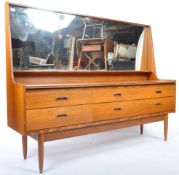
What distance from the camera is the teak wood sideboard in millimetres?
2121

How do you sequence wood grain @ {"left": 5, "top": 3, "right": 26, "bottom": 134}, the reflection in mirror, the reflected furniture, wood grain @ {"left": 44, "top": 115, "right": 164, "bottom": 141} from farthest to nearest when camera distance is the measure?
the reflected furniture
the reflection in mirror
wood grain @ {"left": 44, "top": 115, "right": 164, "bottom": 141}
wood grain @ {"left": 5, "top": 3, "right": 26, "bottom": 134}

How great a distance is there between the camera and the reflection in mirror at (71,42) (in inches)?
102

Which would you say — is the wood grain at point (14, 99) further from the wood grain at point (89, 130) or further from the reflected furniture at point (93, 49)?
the reflected furniture at point (93, 49)

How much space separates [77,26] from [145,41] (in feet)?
3.42

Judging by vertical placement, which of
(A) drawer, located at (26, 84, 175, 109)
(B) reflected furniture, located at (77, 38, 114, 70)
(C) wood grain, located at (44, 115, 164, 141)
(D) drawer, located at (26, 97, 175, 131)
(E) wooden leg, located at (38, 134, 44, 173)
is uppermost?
(B) reflected furniture, located at (77, 38, 114, 70)

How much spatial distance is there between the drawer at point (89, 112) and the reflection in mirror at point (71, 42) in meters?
0.63

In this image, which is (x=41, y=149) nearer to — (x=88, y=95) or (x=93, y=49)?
(x=88, y=95)

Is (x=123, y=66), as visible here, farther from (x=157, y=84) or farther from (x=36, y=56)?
(x=36, y=56)

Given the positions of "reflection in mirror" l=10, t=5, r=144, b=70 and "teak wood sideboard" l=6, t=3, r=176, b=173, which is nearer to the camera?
"teak wood sideboard" l=6, t=3, r=176, b=173

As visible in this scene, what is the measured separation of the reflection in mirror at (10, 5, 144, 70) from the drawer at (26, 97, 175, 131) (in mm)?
631

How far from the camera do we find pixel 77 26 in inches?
116

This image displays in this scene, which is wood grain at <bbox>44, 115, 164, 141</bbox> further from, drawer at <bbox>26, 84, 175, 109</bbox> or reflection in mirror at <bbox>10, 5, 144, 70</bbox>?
reflection in mirror at <bbox>10, 5, 144, 70</bbox>

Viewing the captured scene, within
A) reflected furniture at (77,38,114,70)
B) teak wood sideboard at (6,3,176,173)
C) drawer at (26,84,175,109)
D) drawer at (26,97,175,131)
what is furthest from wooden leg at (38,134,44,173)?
reflected furniture at (77,38,114,70)

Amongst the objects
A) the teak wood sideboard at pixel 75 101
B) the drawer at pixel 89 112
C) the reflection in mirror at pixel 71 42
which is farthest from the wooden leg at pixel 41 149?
the reflection in mirror at pixel 71 42
